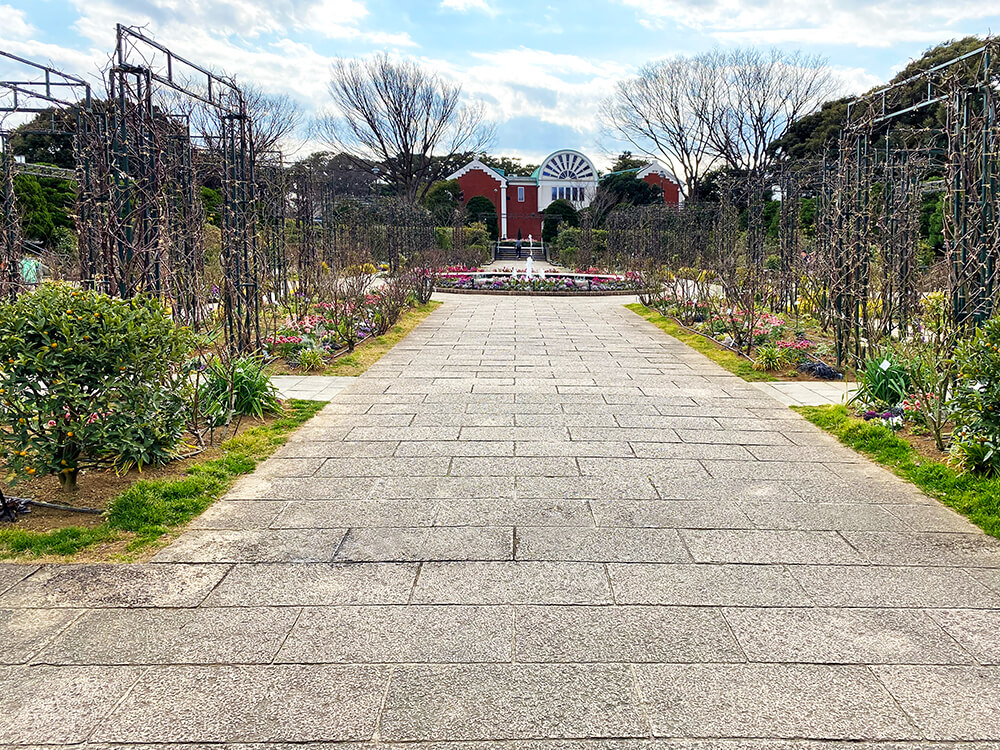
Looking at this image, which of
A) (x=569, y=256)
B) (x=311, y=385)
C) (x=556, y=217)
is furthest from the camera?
(x=556, y=217)

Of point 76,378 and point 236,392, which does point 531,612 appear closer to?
point 76,378

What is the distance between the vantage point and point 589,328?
13164mm

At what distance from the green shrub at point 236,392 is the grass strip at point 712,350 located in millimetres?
4775

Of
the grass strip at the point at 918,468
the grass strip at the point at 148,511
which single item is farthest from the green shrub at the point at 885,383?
the grass strip at the point at 148,511

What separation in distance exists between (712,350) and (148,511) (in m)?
7.85

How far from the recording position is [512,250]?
4081cm

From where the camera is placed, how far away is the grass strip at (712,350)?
27.6 ft

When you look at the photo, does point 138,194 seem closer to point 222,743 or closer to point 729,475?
point 729,475

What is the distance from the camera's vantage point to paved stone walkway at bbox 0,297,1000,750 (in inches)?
89.8

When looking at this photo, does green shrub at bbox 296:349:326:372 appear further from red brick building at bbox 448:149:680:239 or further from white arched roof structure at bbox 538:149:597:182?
white arched roof structure at bbox 538:149:597:182

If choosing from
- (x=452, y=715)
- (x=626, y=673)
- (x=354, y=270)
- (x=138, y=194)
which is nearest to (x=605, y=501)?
(x=626, y=673)

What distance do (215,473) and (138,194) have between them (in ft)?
10.1

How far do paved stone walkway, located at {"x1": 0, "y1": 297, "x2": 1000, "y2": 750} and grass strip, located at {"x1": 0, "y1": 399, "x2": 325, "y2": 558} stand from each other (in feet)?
0.48

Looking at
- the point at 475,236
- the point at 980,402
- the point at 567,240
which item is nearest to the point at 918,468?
the point at 980,402
